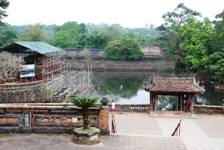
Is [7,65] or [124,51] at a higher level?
[124,51]

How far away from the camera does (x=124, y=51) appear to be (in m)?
59.6

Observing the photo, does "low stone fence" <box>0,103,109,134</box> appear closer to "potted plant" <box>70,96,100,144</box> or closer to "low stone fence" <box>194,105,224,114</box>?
"potted plant" <box>70,96,100,144</box>

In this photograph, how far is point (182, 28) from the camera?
3403cm

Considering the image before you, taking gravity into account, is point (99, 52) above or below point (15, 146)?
above

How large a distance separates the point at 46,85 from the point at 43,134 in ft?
63.7

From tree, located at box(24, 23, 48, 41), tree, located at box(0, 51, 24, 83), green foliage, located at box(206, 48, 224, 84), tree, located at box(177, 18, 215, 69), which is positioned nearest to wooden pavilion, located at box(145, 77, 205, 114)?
green foliage, located at box(206, 48, 224, 84)

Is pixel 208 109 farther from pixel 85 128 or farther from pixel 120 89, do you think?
pixel 120 89

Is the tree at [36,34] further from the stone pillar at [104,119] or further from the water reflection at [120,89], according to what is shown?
the stone pillar at [104,119]

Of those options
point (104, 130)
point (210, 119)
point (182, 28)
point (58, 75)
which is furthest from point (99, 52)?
point (104, 130)

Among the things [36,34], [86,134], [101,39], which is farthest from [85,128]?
[101,39]

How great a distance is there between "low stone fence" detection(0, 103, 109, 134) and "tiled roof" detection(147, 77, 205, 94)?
848 centimetres

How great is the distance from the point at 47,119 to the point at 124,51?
164ft

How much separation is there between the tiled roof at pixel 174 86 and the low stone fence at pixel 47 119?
8.48m

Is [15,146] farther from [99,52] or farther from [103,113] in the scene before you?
[99,52]
